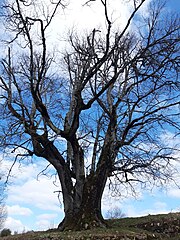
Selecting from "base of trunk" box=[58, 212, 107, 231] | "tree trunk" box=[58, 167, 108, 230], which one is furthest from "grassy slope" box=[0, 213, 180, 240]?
"tree trunk" box=[58, 167, 108, 230]

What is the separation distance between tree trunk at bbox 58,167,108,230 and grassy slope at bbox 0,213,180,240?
0.59m

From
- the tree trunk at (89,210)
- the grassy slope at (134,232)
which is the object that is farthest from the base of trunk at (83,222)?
the grassy slope at (134,232)

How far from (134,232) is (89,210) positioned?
6.32ft

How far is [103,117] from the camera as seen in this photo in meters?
16.9

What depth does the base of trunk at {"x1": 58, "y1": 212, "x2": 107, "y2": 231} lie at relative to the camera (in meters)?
12.3

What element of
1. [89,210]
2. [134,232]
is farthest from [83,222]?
[134,232]

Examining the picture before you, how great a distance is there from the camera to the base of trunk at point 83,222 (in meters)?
12.3

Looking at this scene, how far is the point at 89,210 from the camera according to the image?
12.8 m

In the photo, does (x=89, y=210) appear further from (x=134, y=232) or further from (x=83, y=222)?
(x=134, y=232)

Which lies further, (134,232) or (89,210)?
(89,210)

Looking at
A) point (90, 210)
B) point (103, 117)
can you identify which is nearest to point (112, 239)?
point (90, 210)

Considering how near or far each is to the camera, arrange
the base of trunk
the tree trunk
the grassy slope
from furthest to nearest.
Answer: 1. the tree trunk
2. the base of trunk
3. the grassy slope

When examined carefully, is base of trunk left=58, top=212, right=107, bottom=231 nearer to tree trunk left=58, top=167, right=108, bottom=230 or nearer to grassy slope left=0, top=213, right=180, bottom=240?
tree trunk left=58, top=167, right=108, bottom=230

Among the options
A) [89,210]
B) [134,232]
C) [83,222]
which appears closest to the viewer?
[134,232]
